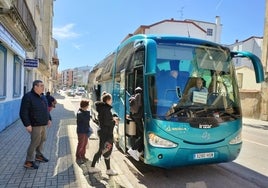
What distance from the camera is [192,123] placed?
4.96m

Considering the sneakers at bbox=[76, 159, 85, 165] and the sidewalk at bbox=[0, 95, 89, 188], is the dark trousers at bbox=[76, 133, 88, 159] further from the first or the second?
the sidewalk at bbox=[0, 95, 89, 188]

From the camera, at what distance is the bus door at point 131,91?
5.56 meters

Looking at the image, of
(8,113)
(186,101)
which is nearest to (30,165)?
(186,101)

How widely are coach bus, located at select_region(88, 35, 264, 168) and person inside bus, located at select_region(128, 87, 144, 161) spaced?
0.16 meters

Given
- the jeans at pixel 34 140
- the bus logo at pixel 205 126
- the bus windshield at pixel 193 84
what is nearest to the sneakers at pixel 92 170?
the jeans at pixel 34 140

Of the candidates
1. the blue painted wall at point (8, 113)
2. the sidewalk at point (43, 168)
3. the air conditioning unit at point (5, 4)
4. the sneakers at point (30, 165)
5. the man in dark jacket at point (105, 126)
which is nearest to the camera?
the sidewalk at point (43, 168)

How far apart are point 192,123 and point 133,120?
4.29 ft

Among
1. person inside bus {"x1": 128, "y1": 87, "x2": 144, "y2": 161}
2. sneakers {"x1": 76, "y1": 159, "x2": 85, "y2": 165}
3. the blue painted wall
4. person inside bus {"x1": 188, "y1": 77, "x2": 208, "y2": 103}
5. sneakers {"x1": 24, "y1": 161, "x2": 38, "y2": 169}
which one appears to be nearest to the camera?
person inside bus {"x1": 188, "y1": 77, "x2": 208, "y2": 103}

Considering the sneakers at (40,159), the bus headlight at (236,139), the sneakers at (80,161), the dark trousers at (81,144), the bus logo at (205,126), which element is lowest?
the sneakers at (80,161)

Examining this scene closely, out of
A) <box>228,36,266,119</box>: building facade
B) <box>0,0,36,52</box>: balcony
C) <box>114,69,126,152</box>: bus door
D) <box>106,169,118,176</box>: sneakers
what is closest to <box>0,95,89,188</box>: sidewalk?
<box>106,169,118,176</box>: sneakers

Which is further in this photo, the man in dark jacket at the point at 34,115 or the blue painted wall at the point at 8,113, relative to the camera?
the blue painted wall at the point at 8,113

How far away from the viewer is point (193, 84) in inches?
Result: 207

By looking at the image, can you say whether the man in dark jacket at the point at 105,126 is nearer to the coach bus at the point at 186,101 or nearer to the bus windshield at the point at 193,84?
the coach bus at the point at 186,101

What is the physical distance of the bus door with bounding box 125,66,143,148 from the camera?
556cm
